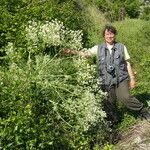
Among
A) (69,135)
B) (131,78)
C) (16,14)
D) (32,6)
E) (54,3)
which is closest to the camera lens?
(69,135)

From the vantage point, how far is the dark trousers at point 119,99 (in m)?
9.71

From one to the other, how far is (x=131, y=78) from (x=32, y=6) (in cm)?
274

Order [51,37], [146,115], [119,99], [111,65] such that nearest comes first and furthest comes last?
[51,37]
[111,65]
[119,99]
[146,115]

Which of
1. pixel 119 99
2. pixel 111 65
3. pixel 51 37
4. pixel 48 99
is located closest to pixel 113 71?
pixel 111 65

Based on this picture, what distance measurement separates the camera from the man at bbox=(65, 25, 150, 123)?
9.52 metres

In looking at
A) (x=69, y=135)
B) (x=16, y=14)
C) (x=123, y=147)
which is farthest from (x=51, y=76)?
(x=16, y=14)

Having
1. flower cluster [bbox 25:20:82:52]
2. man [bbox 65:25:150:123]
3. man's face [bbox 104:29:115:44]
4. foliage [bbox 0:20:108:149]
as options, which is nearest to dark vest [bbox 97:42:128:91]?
man [bbox 65:25:150:123]

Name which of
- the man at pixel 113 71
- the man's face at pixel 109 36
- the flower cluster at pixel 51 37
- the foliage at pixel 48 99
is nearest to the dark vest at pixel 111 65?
the man at pixel 113 71

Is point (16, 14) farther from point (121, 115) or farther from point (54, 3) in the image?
point (121, 115)

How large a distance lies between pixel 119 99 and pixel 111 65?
0.71m

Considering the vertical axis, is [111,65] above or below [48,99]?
above

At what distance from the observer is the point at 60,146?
8.48 metres

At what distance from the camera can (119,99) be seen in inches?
388

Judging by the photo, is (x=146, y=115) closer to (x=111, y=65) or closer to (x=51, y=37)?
(x=111, y=65)
